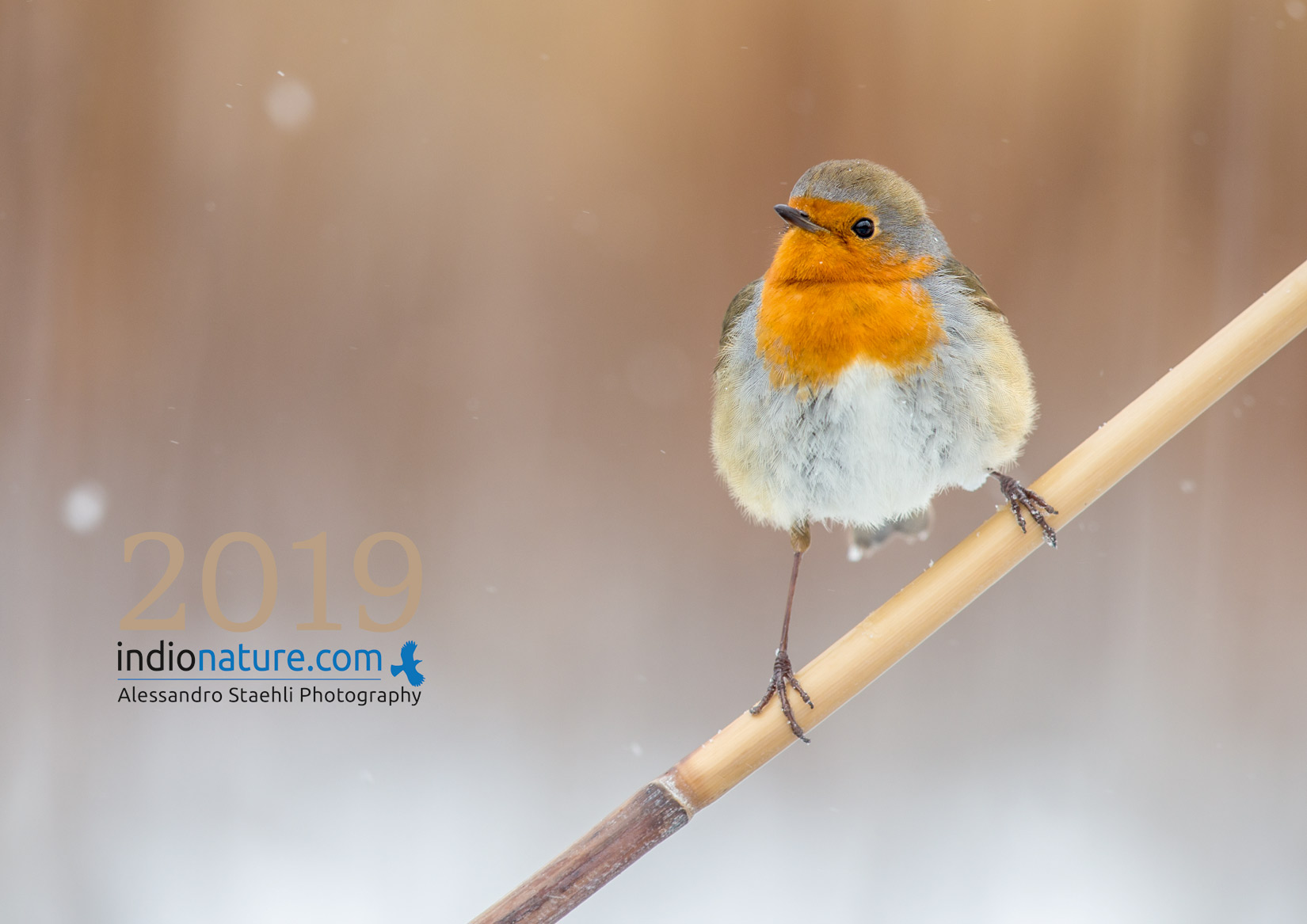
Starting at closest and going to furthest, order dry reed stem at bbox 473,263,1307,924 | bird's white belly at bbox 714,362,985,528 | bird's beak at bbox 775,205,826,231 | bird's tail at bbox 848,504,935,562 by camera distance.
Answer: dry reed stem at bbox 473,263,1307,924, bird's beak at bbox 775,205,826,231, bird's white belly at bbox 714,362,985,528, bird's tail at bbox 848,504,935,562

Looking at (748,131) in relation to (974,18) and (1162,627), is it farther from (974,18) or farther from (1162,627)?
(1162,627)

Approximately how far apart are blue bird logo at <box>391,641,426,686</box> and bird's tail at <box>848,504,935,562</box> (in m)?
1.35

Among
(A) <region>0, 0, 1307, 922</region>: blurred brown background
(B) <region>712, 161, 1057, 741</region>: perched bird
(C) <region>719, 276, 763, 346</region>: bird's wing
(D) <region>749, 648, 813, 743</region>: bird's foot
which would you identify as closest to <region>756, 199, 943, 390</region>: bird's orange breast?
(B) <region>712, 161, 1057, 741</region>: perched bird

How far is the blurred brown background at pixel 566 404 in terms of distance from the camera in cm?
225

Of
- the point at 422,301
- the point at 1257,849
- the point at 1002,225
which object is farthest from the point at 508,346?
the point at 1257,849

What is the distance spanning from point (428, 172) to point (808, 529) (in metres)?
1.58

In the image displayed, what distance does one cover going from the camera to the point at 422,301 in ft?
7.90

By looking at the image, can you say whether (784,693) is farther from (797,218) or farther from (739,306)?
(739,306)

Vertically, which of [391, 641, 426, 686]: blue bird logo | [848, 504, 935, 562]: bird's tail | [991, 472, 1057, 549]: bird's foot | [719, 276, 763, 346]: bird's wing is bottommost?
[391, 641, 426, 686]: blue bird logo

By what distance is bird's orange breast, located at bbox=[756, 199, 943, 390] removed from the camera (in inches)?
38.9

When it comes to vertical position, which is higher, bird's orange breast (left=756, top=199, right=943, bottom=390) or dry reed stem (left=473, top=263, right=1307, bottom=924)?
bird's orange breast (left=756, top=199, right=943, bottom=390)

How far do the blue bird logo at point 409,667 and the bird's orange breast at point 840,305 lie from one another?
162cm

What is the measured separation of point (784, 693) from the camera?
91cm

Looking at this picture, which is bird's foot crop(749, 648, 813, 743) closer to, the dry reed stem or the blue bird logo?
the dry reed stem
